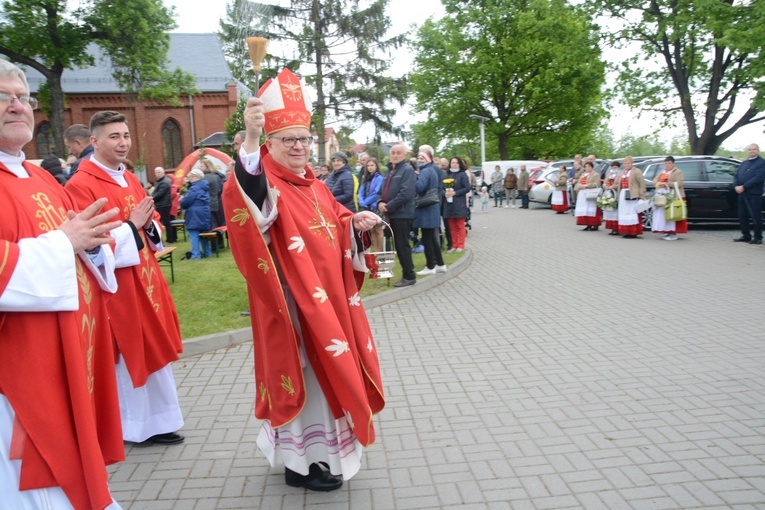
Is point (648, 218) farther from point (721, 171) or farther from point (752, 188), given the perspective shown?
point (752, 188)

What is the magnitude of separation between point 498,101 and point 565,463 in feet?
129

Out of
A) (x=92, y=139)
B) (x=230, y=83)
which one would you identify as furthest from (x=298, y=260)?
(x=230, y=83)

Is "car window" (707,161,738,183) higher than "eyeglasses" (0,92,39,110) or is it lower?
lower

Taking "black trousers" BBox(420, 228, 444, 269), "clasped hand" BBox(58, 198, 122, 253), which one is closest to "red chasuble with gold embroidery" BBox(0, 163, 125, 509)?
"clasped hand" BBox(58, 198, 122, 253)

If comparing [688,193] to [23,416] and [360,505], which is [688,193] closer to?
[360,505]

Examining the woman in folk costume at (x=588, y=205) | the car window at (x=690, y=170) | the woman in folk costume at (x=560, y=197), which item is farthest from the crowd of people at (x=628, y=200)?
the woman in folk costume at (x=560, y=197)

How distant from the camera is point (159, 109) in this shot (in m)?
41.8

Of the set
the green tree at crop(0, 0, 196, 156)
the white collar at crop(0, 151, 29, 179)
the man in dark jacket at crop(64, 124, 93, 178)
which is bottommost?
the white collar at crop(0, 151, 29, 179)

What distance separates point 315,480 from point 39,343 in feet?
6.50

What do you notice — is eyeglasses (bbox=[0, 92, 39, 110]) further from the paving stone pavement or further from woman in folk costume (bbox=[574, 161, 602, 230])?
woman in folk costume (bbox=[574, 161, 602, 230])

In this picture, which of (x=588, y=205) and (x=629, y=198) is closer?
(x=629, y=198)

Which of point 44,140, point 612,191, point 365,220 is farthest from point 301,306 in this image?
point 44,140

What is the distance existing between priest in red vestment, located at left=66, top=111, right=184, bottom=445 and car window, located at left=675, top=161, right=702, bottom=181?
15128 millimetres

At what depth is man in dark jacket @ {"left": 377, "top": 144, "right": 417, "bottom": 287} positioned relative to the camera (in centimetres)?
949
